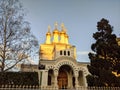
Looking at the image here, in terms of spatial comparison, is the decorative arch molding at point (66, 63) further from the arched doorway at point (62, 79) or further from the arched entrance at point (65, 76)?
the arched doorway at point (62, 79)

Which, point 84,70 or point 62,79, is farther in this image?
point 62,79

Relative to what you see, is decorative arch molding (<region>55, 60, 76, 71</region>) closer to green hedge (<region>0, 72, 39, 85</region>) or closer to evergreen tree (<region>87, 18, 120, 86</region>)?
green hedge (<region>0, 72, 39, 85</region>)

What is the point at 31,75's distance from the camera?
19.4 m

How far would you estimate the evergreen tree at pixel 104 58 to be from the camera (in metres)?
11.5

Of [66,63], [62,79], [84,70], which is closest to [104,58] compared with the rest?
[66,63]

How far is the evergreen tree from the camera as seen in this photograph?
37.9 feet

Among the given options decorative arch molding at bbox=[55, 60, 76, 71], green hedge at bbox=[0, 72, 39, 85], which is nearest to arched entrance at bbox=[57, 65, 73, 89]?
decorative arch molding at bbox=[55, 60, 76, 71]

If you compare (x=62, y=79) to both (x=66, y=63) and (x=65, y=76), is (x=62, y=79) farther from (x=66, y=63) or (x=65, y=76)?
(x=66, y=63)

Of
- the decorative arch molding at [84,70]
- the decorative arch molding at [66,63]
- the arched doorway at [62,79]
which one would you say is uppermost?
the decorative arch molding at [66,63]

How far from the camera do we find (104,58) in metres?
12.6

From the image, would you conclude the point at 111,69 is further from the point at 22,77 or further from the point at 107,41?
the point at 22,77

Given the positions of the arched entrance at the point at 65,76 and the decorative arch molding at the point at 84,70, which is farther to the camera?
the arched entrance at the point at 65,76

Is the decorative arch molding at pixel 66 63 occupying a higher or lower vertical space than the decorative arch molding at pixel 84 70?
higher

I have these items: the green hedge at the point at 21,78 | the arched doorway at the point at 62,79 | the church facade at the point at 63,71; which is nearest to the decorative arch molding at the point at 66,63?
the church facade at the point at 63,71
